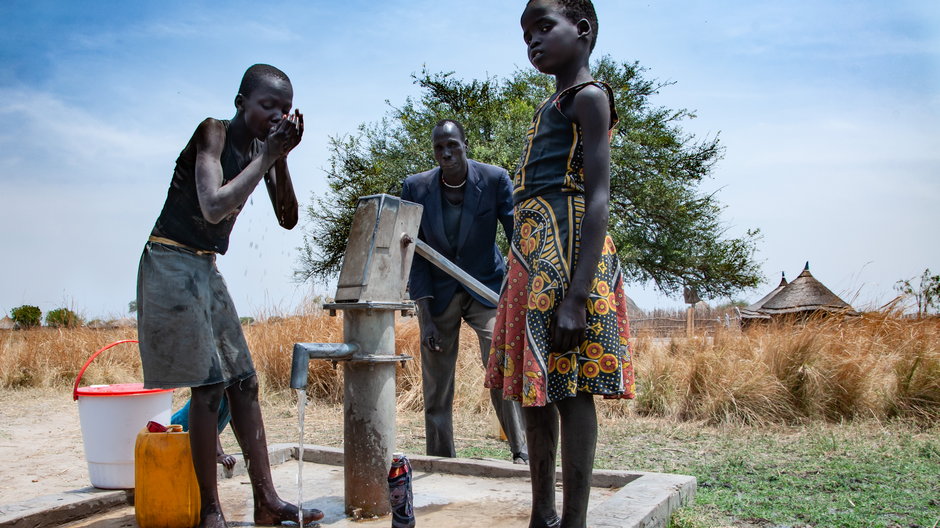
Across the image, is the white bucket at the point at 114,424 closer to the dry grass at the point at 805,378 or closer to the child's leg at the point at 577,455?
the child's leg at the point at 577,455

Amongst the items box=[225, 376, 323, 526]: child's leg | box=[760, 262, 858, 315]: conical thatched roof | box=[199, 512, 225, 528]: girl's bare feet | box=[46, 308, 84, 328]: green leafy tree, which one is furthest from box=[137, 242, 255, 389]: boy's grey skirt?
box=[760, 262, 858, 315]: conical thatched roof

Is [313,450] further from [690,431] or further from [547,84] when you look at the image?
[547,84]

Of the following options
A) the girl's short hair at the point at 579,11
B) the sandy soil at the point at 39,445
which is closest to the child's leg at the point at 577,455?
the girl's short hair at the point at 579,11

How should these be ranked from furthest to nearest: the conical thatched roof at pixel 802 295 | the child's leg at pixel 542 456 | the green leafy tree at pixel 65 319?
the conical thatched roof at pixel 802 295 → the green leafy tree at pixel 65 319 → the child's leg at pixel 542 456

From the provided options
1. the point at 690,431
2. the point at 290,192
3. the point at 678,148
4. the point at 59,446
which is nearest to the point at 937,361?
the point at 690,431

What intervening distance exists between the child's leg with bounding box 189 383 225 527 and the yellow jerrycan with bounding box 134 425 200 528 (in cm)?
15

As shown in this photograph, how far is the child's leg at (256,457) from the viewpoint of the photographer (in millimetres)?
2672

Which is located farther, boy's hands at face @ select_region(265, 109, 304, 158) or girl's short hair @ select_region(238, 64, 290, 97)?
girl's short hair @ select_region(238, 64, 290, 97)

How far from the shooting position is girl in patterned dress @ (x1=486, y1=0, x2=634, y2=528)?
2.12 meters

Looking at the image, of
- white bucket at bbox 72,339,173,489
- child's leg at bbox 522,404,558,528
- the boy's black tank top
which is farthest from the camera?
white bucket at bbox 72,339,173,489

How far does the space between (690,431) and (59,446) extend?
469 centimetres

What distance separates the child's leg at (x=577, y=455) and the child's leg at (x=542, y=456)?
0.33 feet

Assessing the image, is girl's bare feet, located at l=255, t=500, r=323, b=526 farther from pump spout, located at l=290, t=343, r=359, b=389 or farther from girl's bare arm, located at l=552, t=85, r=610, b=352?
girl's bare arm, located at l=552, t=85, r=610, b=352

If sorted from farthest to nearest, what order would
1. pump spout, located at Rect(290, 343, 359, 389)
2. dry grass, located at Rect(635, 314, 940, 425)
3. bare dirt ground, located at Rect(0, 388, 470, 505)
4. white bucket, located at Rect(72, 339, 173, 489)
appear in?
1. dry grass, located at Rect(635, 314, 940, 425)
2. bare dirt ground, located at Rect(0, 388, 470, 505)
3. white bucket, located at Rect(72, 339, 173, 489)
4. pump spout, located at Rect(290, 343, 359, 389)
